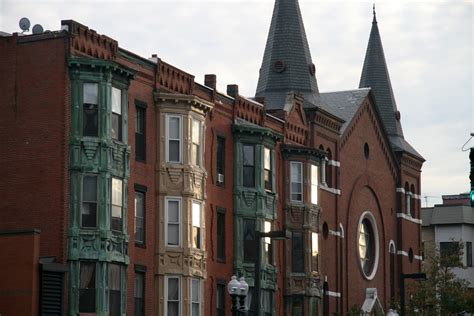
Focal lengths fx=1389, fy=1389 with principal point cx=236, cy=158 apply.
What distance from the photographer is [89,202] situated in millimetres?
51594

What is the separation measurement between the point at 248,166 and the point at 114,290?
548 inches

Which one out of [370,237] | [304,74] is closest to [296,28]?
[304,74]

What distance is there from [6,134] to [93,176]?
3693 millimetres

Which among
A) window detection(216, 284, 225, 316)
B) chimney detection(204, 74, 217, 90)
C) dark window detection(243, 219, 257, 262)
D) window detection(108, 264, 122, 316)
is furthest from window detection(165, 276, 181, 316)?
chimney detection(204, 74, 217, 90)

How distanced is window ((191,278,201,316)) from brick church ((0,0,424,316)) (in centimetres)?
5

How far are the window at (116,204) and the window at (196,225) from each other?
5869 millimetres

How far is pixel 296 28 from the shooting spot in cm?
7900

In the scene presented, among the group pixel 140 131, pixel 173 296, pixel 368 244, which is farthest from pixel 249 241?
pixel 368 244

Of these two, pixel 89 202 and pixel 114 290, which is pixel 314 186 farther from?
pixel 89 202

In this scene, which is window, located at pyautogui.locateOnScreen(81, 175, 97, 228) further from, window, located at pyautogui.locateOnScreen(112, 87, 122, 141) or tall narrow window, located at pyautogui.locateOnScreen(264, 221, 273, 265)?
tall narrow window, located at pyautogui.locateOnScreen(264, 221, 273, 265)

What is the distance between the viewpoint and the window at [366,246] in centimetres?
8159

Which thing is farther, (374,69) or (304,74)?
(374,69)

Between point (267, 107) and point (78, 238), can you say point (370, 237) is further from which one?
point (78, 238)

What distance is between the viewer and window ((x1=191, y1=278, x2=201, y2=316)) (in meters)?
57.8
